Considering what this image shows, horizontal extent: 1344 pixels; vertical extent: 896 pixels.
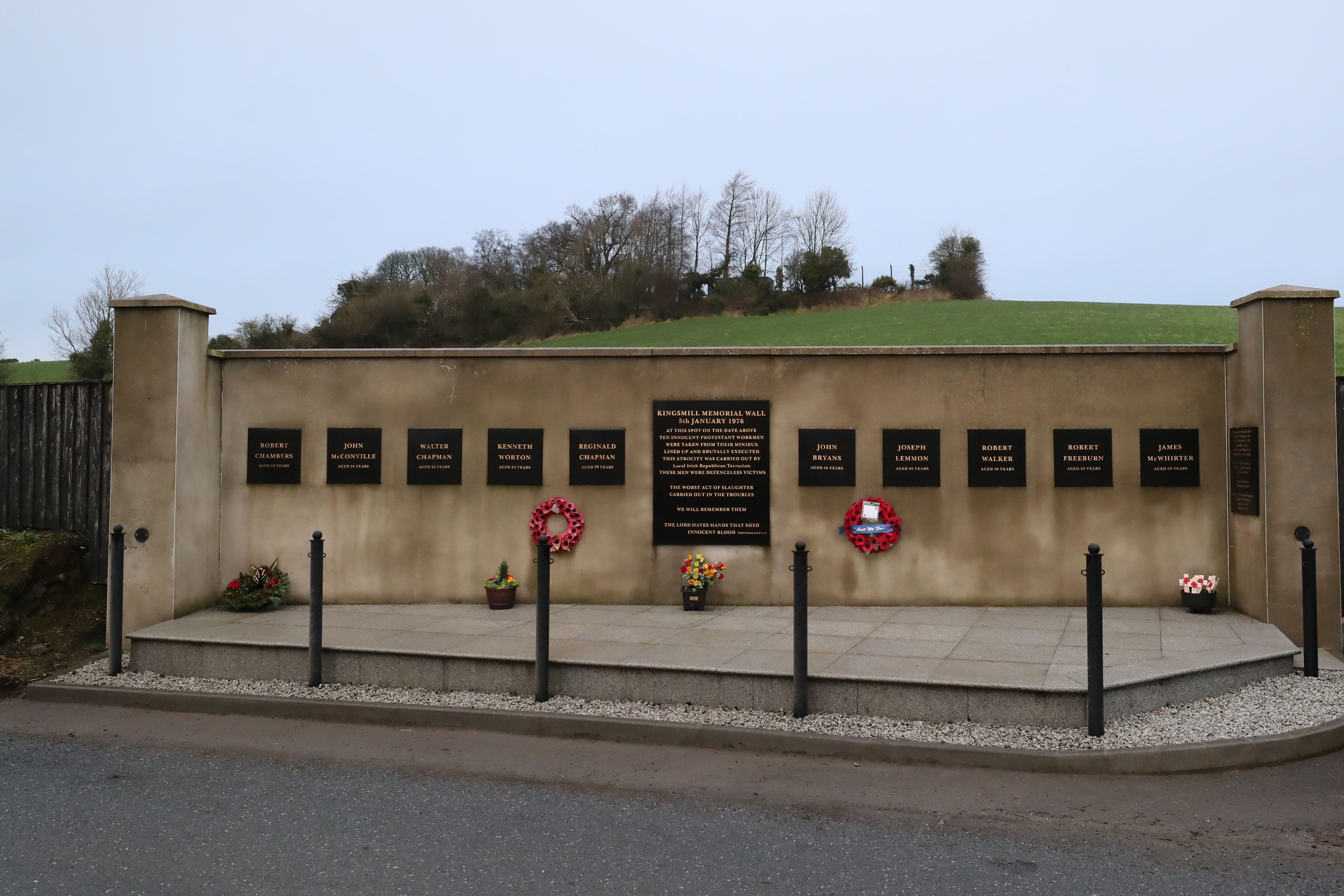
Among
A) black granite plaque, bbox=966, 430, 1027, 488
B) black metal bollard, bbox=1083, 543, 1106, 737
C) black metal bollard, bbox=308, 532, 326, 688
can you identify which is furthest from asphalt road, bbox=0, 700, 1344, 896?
black granite plaque, bbox=966, 430, 1027, 488

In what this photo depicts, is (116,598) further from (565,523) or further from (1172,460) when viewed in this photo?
(1172,460)

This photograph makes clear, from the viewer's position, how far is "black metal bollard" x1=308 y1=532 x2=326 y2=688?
7273 mm

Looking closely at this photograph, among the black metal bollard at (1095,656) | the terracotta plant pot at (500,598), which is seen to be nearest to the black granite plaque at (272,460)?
the terracotta plant pot at (500,598)

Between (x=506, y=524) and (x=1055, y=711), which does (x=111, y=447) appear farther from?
(x=1055, y=711)

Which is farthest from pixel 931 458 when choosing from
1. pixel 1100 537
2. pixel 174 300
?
pixel 174 300

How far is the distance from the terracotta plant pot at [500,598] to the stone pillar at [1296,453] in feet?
24.0

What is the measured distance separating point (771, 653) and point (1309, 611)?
429 cm

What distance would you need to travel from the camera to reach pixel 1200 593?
8.91m

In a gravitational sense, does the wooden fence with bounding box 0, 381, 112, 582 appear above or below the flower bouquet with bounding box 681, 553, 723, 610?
above

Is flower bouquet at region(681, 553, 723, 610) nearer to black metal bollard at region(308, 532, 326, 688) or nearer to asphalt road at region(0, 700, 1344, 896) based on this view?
asphalt road at region(0, 700, 1344, 896)

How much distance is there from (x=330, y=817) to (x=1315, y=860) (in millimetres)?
4874

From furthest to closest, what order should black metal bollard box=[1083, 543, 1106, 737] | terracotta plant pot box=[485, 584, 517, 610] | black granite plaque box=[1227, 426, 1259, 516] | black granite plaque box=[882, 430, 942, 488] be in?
black granite plaque box=[882, 430, 942, 488]
terracotta plant pot box=[485, 584, 517, 610]
black granite plaque box=[1227, 426, 1259, 516]
black metal bollard box=[1083, 543, 1106, 737]

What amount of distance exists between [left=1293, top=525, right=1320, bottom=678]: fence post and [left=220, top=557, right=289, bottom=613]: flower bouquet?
9418 millimetres

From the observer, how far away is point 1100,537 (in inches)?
371
